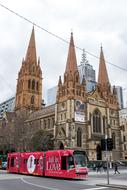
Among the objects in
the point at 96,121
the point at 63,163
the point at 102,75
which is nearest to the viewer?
the point at 63,163

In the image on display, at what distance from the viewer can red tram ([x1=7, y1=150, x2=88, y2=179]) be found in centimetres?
2517

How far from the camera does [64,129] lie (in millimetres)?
62594

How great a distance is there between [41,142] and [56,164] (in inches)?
1438

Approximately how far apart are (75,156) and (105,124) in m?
45.2

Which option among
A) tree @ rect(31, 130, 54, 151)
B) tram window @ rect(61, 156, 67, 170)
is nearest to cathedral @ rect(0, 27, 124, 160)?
tree @ rect(31, 130, 54, 151)

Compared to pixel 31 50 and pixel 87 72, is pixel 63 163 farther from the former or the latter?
pixel 87 72

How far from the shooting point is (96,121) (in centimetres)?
6788

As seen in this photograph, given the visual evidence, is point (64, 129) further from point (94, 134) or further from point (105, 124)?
point (105, 124)

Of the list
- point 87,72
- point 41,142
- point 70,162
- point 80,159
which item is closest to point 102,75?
point 41,142

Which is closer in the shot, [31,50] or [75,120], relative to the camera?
[75,120]

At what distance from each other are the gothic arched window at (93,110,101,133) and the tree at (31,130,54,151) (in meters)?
11.6

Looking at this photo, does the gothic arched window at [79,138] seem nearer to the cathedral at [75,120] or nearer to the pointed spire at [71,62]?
the cathedral at [75,120]

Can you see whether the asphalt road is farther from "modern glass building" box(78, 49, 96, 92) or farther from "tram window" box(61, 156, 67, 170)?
"modern glass building" box(78, 49, 96, 92)

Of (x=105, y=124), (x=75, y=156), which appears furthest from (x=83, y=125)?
(x=75, y=156)
